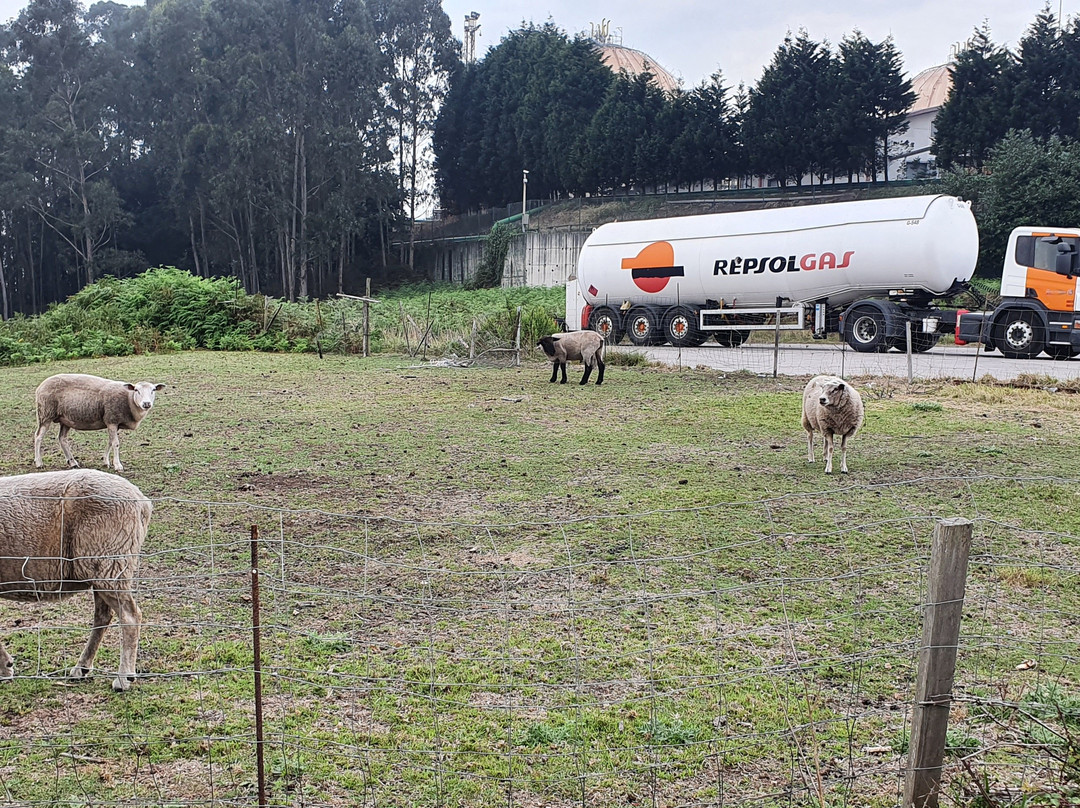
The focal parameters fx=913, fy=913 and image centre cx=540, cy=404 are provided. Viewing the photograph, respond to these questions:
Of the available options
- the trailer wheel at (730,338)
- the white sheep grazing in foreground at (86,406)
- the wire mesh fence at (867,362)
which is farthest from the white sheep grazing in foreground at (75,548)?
the trailer wheel at (730,338)

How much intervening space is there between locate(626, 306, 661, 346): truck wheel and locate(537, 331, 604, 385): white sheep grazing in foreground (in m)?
10.00

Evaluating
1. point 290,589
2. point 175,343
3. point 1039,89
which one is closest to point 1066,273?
point 290,589

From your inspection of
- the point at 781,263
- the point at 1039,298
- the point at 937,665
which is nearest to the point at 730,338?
the point at 781,263

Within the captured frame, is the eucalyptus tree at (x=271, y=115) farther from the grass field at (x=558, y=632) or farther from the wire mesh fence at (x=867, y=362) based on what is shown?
the grass field at (x=558, y=632)

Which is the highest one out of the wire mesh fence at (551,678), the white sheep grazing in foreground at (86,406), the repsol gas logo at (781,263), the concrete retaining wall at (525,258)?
the concrete retaining wall at (525,258)

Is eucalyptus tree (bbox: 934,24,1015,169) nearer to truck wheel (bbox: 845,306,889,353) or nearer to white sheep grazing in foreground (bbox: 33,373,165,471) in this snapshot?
truck wheel (bbox: 845,306,889,353)

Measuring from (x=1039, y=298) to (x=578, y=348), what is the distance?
1010 centimetres

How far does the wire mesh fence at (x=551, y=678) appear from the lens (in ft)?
11.2

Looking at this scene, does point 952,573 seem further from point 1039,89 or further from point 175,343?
point 1039,89

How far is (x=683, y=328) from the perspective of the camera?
2498 cm

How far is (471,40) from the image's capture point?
62.1 metres

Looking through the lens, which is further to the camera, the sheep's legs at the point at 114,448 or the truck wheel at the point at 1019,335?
the truck wheel at the point at 1019,335

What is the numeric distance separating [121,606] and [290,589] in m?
1.06

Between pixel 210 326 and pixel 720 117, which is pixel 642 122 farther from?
pixel 210 326
